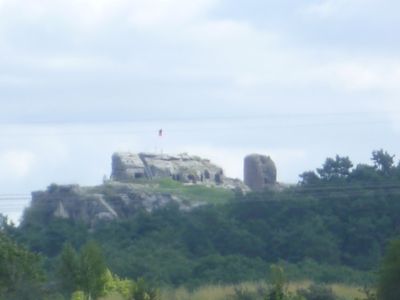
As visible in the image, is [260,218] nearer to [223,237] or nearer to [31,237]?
[223,237]

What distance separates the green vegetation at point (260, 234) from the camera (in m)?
55.5

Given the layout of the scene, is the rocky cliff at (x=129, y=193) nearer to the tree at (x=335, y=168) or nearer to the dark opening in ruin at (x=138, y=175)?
the dark opening in ruin at (x=138, y=175)

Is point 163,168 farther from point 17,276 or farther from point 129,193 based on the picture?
point 17,276

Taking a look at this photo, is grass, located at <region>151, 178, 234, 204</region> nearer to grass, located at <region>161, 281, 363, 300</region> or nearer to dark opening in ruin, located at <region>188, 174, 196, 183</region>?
dark opening in ruin, located at <region>188, 174, 196, 183</region>

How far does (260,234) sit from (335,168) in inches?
354

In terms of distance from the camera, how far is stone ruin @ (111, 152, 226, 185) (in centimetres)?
8175

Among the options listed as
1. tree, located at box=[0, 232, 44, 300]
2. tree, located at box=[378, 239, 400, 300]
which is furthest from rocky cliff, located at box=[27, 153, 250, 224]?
tree, located at box=[378, 239, 400, 300]

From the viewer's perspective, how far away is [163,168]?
3255 inches

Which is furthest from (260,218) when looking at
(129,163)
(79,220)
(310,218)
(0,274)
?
(0,274)

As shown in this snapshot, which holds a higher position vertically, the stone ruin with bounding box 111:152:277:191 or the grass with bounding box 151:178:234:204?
the stone ruin with bounding box 111:152:277:191

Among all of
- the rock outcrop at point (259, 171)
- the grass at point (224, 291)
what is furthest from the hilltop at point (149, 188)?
the grass at point (224, 291)

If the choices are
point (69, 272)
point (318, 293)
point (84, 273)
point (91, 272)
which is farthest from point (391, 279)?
point (69, 272)

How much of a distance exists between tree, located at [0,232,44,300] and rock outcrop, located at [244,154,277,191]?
45.5 meters

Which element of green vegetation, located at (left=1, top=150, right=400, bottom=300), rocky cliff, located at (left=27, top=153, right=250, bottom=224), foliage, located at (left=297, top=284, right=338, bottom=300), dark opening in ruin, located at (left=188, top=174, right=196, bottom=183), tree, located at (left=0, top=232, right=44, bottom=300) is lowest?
foliage, located at (left=297, top=284, right=338, bottom=300)
